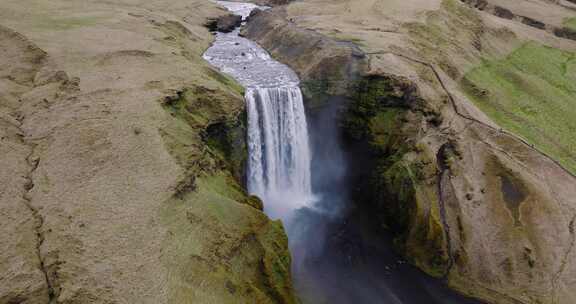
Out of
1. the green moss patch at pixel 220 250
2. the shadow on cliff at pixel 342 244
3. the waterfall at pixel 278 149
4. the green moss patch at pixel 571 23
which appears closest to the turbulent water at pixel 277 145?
the waterfall at pixel 278 149

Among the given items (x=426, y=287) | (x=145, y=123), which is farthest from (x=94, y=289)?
(x=426, y=287)

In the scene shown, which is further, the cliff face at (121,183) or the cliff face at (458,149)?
the cliff face at (458,149)

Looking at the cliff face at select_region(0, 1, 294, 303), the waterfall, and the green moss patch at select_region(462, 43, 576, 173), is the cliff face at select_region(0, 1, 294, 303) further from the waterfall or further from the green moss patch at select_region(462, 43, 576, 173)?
the green moss patch at select_region(462, 43, 576, 173)

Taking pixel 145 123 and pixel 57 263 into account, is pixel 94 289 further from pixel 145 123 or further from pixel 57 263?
pixel 145 123

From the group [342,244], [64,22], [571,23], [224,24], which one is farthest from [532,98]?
[64,22]

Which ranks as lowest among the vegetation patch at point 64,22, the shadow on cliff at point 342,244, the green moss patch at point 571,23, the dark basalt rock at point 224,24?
the shadow on cliff at point 342,244

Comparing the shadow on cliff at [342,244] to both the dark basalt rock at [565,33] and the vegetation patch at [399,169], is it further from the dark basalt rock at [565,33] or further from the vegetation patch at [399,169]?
the dark basalt rock at [565,33]

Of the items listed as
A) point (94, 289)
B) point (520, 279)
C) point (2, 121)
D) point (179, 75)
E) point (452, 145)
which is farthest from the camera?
point (452, 145)
